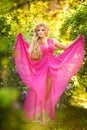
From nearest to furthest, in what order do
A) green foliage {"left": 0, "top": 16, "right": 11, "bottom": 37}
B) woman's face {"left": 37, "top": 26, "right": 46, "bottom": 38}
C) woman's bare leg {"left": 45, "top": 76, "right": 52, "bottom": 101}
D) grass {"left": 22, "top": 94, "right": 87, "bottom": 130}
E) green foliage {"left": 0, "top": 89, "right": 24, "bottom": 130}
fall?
1. green foliage {"left": 0, "top": 89, "right": 24, "bottom": 130}
2. woman's face {"left": 37, "top": 26, "right": 46, "bottom": 38}
3. grass {"left": 22, "top": 94, "right": 87, "bottom": 130}
4. woman's bare leg {"left": 45, "top": 76, "right": 52, "bottom": 101}
5. green foliage {"left": 0, "top": 16, "right": 11, "bottom": 37}

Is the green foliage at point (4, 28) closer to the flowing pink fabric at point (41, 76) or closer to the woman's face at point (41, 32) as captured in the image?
the flowing pink fabric at point (41, 76)

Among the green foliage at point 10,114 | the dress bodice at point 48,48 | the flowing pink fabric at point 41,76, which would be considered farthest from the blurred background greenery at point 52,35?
the green foliage at point 10,114

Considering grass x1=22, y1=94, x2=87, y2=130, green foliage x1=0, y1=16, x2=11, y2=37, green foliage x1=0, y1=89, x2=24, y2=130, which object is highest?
green foliage x1=0, y1=89, x2=24, y2=130

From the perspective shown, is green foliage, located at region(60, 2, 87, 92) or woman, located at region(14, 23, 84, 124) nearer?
woman, located at region(14, 23, 84, 124)

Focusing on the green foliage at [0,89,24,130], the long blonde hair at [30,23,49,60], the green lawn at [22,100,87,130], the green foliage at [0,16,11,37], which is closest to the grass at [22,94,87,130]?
the green lawn at [22,100,87,130]

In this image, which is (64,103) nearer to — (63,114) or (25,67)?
(63,114)

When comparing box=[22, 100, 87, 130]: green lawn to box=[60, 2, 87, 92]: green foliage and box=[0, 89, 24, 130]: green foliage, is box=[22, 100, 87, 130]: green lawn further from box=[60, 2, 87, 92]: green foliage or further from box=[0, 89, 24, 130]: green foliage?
box=[0, 89, 24, 130]: green foliage

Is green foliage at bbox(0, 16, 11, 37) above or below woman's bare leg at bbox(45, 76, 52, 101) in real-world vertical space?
above

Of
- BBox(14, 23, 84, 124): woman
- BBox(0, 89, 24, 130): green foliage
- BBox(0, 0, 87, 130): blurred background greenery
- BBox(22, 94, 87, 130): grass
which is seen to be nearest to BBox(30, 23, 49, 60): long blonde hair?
BBox(14, 23, 84, 124): woman

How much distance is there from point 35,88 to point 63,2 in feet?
20.6

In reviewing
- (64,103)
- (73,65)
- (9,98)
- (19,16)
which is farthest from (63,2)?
(9,98)

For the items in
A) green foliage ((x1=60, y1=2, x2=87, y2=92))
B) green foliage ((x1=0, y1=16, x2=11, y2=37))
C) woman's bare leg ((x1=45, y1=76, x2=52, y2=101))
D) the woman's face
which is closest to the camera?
the woman's face

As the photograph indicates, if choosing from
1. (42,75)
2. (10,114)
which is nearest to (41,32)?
(42,75)

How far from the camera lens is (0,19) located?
7.49 meters
